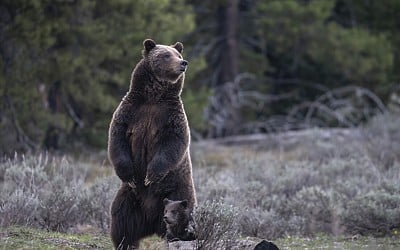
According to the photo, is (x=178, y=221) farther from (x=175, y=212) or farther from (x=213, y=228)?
(x=213, y=228)

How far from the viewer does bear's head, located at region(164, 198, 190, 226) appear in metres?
7.20

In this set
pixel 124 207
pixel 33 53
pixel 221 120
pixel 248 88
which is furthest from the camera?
pixel 248 88

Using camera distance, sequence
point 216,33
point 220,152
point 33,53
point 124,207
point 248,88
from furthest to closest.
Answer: point 248,88, point 216,33, point 220,152, point 33,53, point 124,207

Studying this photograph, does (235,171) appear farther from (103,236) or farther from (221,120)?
(221,120)

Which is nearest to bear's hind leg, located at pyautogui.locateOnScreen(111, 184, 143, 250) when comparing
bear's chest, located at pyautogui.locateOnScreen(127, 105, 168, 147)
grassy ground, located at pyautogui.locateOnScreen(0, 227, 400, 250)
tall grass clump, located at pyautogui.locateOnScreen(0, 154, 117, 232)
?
grassy ground, located at pyautogui.locateOnScreen(0, 227, 400, 250)

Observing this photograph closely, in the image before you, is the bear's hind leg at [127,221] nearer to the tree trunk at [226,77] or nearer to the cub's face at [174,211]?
the cub's face at [174,211]

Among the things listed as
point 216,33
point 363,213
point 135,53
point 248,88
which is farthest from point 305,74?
point 363,213

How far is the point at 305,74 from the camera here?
2625 cm

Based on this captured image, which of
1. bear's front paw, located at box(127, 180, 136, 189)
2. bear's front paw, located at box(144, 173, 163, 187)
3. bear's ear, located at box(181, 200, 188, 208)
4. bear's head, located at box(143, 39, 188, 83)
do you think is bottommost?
bear's ear, located at box(181, 200, 188, 208)

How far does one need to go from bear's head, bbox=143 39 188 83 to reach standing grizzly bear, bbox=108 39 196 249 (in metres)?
0.17

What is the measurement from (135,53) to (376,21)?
11.8m

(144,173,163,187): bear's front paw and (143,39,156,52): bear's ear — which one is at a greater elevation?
(143,39,156,52): bear's ear

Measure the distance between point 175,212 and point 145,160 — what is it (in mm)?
626

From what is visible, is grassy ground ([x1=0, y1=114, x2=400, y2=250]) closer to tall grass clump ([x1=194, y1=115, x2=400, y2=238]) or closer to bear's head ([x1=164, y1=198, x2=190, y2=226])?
tall grass clump ([x1=194, y1=115, x2=400, y2=238])
